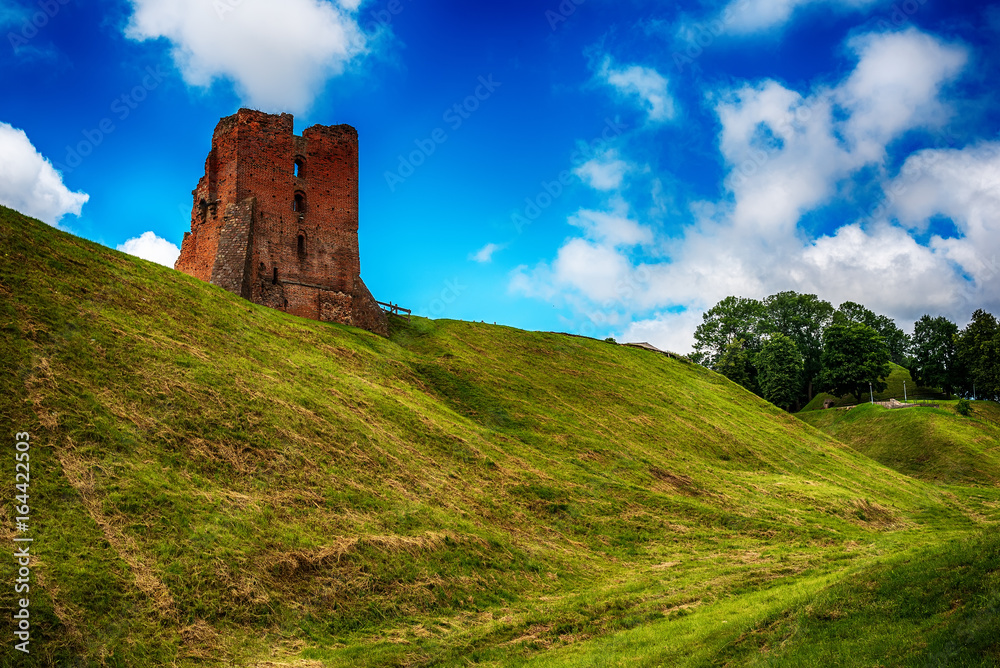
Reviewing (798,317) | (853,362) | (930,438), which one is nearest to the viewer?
(930,438)

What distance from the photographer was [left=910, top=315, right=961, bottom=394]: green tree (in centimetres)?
9075

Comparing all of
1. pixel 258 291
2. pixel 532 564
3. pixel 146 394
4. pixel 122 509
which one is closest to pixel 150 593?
pixel 122 509

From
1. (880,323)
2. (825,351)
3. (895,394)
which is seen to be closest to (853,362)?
→ (825,351)

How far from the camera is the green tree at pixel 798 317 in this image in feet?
343

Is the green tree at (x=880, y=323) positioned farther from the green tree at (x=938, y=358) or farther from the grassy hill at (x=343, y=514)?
the grassy hill at (x=343, y=514)

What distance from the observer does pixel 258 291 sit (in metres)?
40.8

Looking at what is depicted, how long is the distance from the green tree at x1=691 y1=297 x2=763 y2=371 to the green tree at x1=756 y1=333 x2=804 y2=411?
13759mm

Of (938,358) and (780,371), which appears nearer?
(780,371)

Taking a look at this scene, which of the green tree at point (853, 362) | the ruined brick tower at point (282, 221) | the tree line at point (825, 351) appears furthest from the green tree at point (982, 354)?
the ruined brick tower at point (282, 221)

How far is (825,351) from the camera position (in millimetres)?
86500

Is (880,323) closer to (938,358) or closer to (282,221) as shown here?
(938,358)

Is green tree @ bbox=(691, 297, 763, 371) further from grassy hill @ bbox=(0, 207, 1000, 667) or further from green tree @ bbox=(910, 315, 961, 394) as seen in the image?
grassy hill @ bbox=(0, 207, 1000, 667)

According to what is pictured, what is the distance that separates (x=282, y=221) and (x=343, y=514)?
28.4 meters

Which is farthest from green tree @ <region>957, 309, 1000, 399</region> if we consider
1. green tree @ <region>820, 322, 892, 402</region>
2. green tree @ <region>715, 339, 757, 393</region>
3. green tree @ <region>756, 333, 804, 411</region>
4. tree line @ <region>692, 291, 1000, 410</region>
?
green tree @ <region>715, 339, 757, 393</region>
